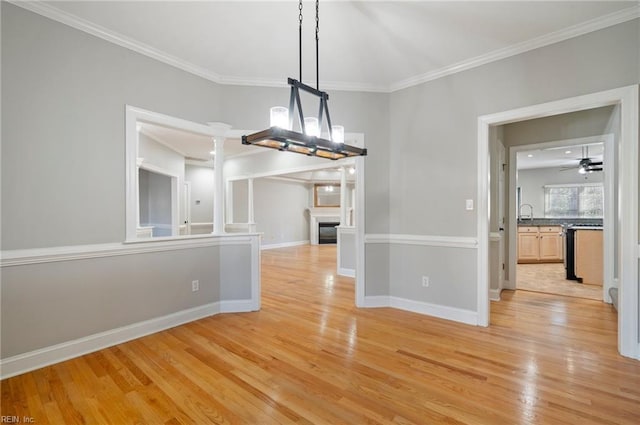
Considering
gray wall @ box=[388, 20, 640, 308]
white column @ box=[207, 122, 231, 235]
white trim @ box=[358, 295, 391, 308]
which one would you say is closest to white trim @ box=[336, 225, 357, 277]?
white trim @ box=[358, 295, 391, 308]

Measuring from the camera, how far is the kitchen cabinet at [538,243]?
703 centimetres

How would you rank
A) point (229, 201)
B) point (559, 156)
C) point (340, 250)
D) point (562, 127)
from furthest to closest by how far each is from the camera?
point (229, 201), point (559, 156), point (340, 250), point (562, 127)

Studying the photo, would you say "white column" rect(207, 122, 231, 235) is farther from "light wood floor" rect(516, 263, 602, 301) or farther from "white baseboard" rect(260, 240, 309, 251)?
"white baseboard" rect(260, 240, 309, 251)

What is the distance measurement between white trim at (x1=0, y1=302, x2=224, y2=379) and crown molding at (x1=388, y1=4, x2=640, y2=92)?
3.72 meters

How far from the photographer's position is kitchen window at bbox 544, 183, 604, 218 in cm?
945

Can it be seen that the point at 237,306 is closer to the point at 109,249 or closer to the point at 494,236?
the point at 109,249

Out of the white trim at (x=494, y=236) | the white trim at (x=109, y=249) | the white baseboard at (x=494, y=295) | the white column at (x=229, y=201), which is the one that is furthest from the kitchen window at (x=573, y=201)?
the white trim at (x=109, y=249)

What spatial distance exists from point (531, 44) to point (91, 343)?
4910 millimetres

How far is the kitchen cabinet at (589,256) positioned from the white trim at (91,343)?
5917mm

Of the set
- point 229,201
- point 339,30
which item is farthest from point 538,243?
point 229,201

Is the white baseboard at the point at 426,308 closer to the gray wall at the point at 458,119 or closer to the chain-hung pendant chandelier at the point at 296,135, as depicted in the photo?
the gray wall at the point at 458,119

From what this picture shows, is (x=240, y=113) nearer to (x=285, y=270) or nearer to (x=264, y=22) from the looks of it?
(x=264, y=22)

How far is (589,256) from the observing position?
5.10m

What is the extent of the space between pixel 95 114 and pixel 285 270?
178 inches
